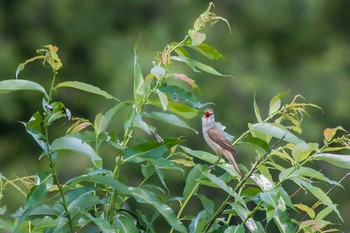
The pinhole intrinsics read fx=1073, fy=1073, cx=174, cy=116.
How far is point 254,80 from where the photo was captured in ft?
55.1

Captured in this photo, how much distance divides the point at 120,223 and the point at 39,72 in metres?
15.9

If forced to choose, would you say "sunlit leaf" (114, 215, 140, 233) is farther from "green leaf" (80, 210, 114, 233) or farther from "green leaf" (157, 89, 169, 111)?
"green leaf" (157, 89, 169, 111)

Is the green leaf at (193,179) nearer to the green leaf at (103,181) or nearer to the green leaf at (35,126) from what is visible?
the green leaf at (103,181)

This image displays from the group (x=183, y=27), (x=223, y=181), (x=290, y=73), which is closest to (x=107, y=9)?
(x=183, y=27)

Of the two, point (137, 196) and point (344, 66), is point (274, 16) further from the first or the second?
point (137, 196)

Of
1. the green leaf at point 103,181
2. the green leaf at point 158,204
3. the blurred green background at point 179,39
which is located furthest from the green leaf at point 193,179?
the blurred green background at point 179,39

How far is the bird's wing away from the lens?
3012 millimetres

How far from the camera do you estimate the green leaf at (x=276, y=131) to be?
246 centimetres

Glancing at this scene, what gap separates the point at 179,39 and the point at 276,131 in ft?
47.6

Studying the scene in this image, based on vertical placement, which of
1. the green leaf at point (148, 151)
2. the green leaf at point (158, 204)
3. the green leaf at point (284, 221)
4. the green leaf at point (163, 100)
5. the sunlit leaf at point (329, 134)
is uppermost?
the green leaf at point (163, 100)

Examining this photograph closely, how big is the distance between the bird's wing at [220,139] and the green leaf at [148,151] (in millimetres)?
605

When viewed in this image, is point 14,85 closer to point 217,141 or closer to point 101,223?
point 101,223

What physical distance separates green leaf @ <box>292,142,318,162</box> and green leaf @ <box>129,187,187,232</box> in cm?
31

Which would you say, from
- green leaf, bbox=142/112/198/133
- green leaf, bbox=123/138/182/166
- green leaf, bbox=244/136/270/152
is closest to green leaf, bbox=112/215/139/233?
green leaf, bbox=123/138/182/166
